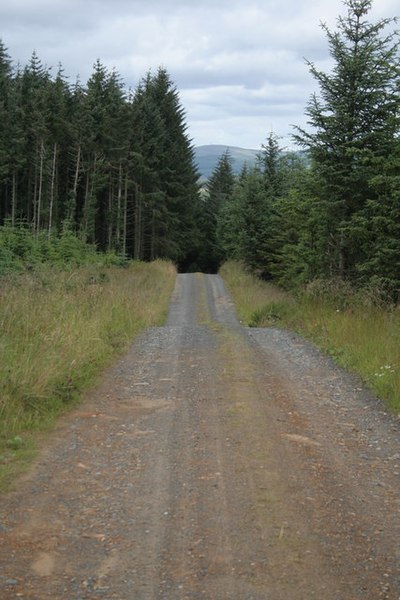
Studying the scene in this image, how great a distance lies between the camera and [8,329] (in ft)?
27.6

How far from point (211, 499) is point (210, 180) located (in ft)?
235

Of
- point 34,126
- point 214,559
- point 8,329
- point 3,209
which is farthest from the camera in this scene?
point 3,209

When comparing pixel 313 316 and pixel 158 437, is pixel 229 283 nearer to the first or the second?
pixel 313 316

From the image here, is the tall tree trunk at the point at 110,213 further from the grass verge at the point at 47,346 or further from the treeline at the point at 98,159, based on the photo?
the grass verge at the point at 47,346

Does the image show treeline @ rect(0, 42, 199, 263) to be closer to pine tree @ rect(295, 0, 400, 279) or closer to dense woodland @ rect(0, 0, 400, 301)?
dense woodland @ rect(0, 0, 400, 301)

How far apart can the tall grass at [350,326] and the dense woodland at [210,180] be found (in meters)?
1.39

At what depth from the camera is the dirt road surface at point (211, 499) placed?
3424mm

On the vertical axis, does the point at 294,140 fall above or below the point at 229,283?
above

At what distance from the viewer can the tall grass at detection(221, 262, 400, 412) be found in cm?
841

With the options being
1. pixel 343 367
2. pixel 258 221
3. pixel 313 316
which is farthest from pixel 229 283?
pixel 343 367

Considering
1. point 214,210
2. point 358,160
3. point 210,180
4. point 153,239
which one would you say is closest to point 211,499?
point 358,160

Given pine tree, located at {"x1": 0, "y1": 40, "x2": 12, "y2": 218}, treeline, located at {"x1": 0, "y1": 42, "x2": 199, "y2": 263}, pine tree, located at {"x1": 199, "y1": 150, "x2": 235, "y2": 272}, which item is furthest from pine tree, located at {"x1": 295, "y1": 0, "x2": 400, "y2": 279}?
pine tree, located at {"x1": 199, "y1": 150, "x2": 235, "y2": 272}

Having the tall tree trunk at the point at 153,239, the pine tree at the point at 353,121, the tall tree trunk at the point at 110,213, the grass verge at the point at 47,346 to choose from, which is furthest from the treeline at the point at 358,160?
the tall tree trunk at the point at 153,239

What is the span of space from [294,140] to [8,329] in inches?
462
